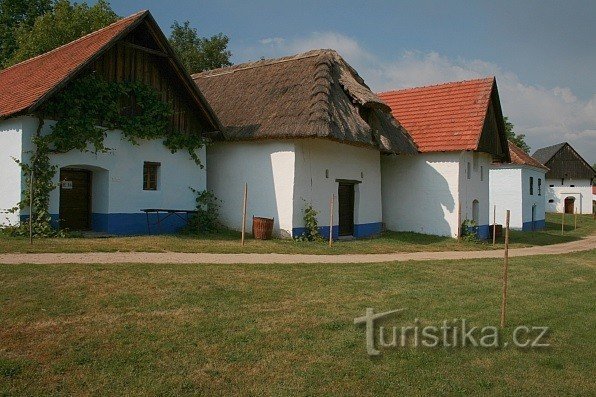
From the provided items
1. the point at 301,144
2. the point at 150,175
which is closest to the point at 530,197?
the point at 301,144

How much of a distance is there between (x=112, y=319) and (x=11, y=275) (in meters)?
2.71

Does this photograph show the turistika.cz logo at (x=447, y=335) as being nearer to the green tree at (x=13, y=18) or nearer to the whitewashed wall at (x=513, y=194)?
the whitewashed wall at (x=513, y=194)

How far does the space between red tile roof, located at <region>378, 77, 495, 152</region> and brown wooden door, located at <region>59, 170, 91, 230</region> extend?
41.4ft

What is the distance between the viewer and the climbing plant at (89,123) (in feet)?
46.5

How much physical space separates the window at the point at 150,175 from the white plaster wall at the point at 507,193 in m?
20.5

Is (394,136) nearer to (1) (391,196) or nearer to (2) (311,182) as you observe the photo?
(1) (391,196)

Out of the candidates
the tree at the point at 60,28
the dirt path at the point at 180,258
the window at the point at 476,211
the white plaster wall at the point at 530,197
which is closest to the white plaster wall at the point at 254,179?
the dirt path at the point at 180,258

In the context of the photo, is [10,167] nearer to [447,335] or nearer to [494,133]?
[447,335]

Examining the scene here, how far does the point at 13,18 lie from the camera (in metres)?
34.8

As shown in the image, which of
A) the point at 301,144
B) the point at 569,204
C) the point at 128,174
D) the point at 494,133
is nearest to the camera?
the point at 128,174

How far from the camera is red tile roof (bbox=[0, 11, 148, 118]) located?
46.0ft

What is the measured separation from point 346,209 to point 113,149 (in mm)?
8478

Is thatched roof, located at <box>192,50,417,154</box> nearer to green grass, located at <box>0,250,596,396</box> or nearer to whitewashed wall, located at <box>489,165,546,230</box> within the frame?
green grass, located at <box>0,250,596,396</box>

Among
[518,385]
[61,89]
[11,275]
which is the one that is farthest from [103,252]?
[518,385]
